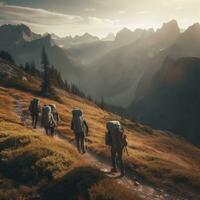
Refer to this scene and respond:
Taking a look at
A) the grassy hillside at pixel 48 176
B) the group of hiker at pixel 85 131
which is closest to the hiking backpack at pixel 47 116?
the group of hiker at pixel 85 131

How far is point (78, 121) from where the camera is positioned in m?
27.3

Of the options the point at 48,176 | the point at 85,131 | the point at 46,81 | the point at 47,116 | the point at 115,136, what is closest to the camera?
the point at 48,176

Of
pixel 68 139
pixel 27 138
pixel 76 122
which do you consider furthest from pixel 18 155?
pixel 68 139

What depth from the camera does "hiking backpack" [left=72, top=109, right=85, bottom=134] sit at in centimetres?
2725

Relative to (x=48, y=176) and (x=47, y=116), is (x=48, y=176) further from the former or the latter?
(x=47, y=116)

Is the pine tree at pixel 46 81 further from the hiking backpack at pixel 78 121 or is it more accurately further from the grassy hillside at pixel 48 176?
the grassy hillside at pixel 48 176

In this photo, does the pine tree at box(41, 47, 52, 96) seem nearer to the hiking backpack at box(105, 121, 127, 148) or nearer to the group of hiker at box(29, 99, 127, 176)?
the group of hiker at box(29, 99, 127, 176)

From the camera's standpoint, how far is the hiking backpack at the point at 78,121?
27250 mm

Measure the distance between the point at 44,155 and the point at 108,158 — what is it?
38.5ft

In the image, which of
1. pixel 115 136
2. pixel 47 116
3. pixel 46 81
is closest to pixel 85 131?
pixel 115 136

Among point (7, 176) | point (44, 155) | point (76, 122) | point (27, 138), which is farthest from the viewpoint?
point (76, 122)

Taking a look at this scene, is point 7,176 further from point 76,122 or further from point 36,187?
point 76,122

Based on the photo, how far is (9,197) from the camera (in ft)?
49.0

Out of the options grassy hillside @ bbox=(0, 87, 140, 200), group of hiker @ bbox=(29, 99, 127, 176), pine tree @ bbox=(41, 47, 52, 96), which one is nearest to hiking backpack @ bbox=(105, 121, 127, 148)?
group of hiker @ bbox=(29, 99, 127, 176)
